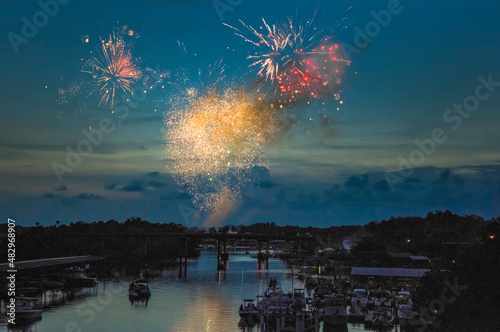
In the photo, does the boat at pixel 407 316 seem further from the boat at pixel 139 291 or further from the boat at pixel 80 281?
the boat at pixel 80 281

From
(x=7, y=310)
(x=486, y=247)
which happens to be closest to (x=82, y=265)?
(x=7, y=310)

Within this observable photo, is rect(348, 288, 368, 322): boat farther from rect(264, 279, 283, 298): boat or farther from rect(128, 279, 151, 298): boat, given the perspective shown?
rect(128, 279, 151, 298): boat

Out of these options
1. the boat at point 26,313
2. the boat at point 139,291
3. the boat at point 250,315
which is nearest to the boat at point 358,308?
the boat at point 250,315

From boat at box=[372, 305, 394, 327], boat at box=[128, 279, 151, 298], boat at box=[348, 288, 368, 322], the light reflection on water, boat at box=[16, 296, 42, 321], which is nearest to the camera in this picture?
boat at box=[372, 305, 394, 327]

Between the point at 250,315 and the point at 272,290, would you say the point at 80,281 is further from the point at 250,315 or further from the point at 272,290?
the point at 250,315

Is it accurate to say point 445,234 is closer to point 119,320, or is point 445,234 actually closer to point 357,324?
point 357,324

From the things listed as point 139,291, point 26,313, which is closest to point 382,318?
point 26,313

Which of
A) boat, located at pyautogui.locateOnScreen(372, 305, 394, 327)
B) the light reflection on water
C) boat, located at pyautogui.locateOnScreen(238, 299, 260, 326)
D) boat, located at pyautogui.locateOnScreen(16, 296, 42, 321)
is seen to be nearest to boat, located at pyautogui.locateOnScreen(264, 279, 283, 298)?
the light reflection on water

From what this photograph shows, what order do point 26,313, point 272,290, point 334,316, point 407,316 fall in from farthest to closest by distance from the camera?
point 272,290, point 26,313, point 334,316, point 407,316
